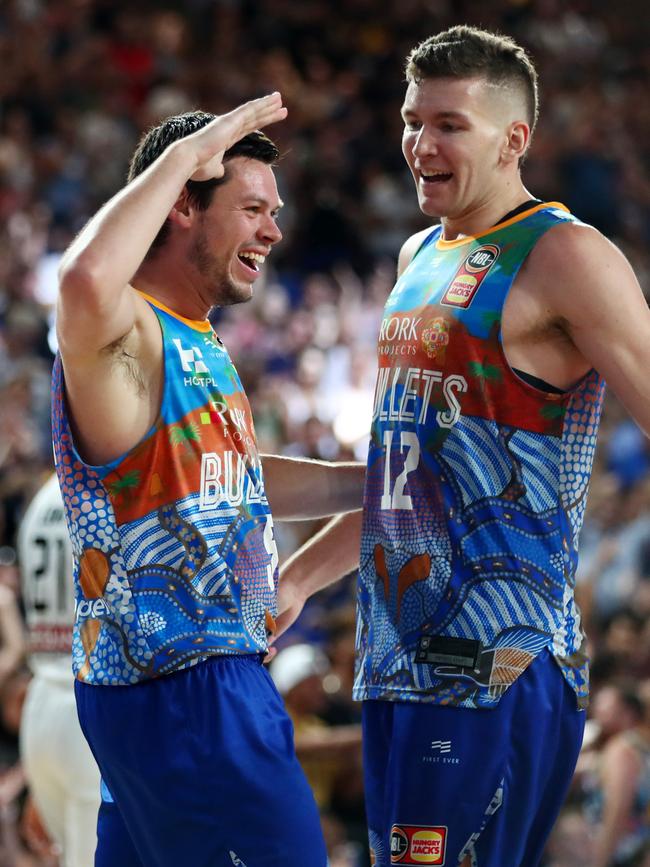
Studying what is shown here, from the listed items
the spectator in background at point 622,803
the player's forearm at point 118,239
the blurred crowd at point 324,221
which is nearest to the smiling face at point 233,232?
the player's forearm at point 118,239

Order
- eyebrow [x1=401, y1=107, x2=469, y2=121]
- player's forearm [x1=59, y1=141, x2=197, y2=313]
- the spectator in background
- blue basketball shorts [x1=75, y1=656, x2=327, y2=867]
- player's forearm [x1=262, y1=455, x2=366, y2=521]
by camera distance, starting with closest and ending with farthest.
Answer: player's forearm [x1=59, y1=141, x2=197, y2=313]
blue basketball shorts [x1=75, y1=656, x2=327, y2=867]
eyebrow [x1=401, y1=107, x2=469, y2=121]
player's forearm [x1=262, y1=455, x2=366, y2=521]
the spectator in background

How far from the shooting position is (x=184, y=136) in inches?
132

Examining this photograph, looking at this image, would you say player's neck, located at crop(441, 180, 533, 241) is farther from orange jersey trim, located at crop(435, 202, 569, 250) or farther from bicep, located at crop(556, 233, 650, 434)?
bicep, located at crop(556, 233, 650, 434)

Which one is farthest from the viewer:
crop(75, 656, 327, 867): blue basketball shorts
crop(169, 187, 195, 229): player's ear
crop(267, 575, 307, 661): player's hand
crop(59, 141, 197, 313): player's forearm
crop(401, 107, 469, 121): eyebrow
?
crop(267, 575, 307, 661): player's hand

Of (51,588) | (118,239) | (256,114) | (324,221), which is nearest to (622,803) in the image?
(51,588)

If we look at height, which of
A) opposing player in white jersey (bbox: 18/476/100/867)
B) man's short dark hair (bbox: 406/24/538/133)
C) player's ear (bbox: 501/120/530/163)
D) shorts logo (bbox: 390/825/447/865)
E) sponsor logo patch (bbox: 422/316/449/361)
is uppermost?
man's short dark hair (bbox: 406/24/538/133)

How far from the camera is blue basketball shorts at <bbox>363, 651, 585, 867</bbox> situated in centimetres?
329

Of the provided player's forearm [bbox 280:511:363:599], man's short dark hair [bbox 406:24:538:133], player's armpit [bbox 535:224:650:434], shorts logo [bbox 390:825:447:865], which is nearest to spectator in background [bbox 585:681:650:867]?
player's forearm [bbox 280:511:363:599]

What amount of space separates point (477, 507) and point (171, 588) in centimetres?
72

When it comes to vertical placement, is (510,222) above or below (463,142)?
below

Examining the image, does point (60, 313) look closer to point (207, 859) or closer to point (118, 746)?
point (118, 746)

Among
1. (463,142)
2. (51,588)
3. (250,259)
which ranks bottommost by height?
(51,588)

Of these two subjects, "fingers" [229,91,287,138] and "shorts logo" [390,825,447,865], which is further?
"shorts logo" [390,825,447,865]

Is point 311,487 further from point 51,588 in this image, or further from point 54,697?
point 54,697
